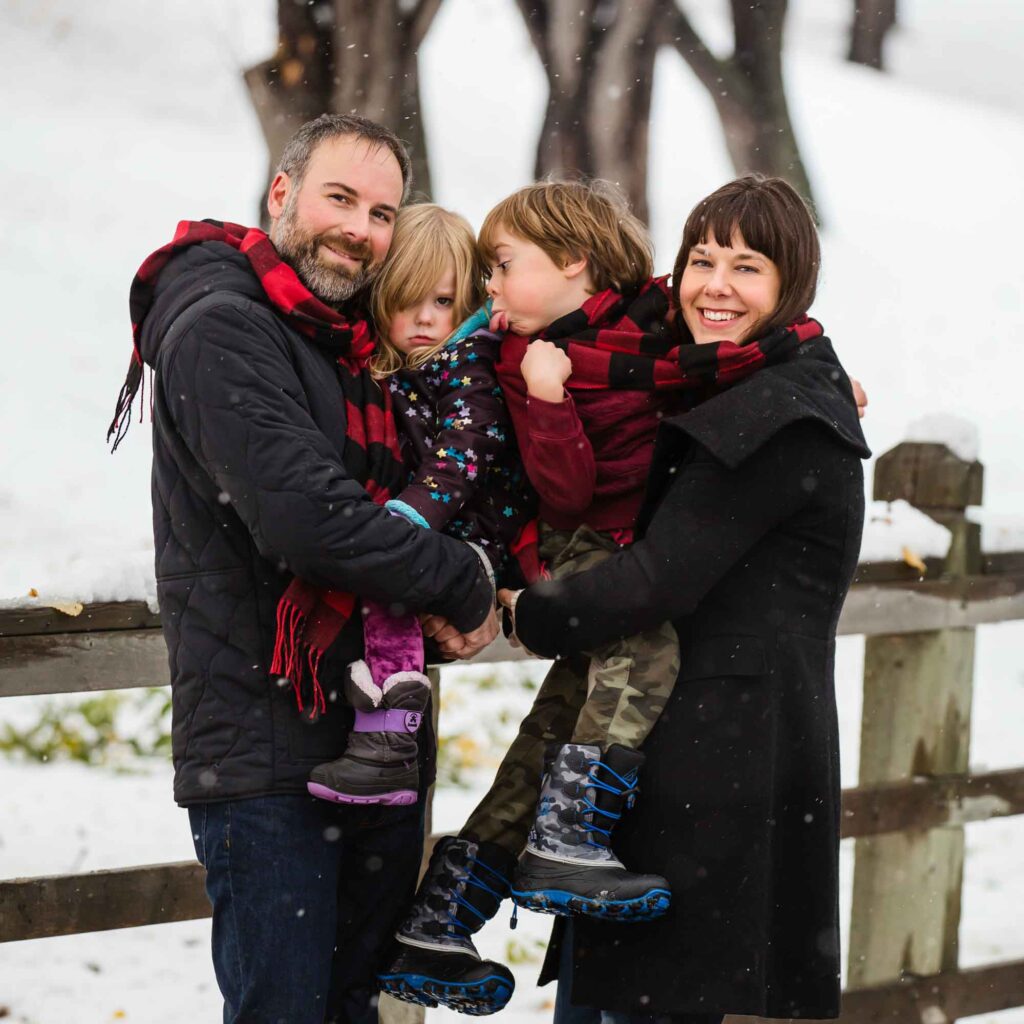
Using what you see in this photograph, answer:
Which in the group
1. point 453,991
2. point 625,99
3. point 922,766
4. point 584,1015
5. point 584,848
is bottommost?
point 584,1015

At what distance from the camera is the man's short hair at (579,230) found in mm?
2828

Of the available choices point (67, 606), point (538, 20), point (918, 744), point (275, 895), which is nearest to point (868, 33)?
point (538, 20)

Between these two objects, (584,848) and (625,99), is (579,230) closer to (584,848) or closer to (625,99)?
(584,848)

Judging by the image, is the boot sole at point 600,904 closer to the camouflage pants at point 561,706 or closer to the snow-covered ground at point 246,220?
the camouflage pants at point 561,706

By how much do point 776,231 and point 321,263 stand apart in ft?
2.92

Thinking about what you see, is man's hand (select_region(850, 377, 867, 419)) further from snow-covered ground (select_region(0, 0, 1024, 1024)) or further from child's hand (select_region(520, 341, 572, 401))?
snow-covered ground (select_region(0, 0, 1024, 1024))

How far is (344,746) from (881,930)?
2.39 meters

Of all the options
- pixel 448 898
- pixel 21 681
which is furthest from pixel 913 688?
pixel 21 681

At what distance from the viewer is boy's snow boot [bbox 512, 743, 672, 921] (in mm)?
2473

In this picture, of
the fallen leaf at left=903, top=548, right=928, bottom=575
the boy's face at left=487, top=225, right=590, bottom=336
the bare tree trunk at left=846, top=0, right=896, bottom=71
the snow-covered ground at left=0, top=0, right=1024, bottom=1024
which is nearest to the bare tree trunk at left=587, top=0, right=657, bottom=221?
the snow-covered ground at left=0, top=0, right=1024, bottom=1024

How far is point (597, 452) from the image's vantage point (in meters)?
2.77

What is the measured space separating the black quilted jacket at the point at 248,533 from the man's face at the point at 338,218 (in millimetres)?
129

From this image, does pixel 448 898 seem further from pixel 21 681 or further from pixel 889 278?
pixel 889 278

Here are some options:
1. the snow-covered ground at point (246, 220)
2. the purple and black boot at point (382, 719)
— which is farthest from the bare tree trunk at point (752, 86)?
the purple and black boot at point (382, 719)
